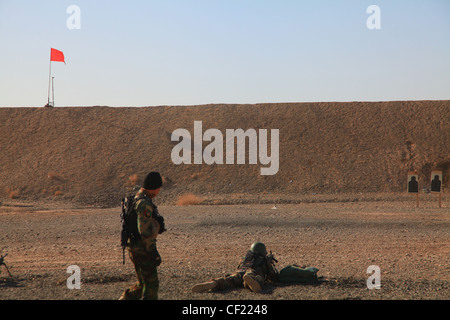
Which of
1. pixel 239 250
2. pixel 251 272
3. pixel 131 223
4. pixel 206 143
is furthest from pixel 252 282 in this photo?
pixel 206 143

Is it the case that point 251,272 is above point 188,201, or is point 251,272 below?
above

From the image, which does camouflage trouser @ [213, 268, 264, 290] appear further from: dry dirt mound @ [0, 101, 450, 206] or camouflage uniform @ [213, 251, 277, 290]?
dry dirt mound @ [0, 101, 450, 206]

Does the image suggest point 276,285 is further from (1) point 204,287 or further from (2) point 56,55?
(2) point 56,55

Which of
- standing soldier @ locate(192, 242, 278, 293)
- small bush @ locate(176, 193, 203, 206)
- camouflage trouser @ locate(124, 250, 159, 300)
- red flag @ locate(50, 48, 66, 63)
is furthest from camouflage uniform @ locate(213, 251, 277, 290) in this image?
red flag @ locate(50, 48, 66, 63)

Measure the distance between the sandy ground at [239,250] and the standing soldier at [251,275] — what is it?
0.13 metres

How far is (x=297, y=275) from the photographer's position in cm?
761

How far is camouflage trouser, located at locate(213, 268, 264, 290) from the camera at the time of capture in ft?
22.9

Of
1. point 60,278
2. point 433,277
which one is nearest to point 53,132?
point 60,278

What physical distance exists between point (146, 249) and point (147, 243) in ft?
0.28

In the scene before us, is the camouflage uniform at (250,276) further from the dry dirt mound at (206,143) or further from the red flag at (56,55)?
the red flag at (56,55)

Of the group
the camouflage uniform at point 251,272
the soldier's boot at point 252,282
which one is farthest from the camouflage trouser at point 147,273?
the soldier's boot at point 252,282

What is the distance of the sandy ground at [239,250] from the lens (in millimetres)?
7156

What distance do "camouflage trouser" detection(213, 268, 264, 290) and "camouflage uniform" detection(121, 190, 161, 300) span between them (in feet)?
4.57

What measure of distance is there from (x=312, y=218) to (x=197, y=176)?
46.9ft
